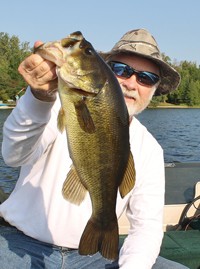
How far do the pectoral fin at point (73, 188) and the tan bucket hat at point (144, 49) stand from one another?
5.65ft

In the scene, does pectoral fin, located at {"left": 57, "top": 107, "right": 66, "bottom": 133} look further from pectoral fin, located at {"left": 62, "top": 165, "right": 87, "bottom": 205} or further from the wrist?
pectoral fin, located at {"left": 62, "top": 165, "right": 87, "bottom": 205}

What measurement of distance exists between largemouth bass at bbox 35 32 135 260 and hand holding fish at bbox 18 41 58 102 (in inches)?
1.8

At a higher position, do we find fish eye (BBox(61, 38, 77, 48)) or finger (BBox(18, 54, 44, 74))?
fish eye (BBox(61, 38, 77, 48))

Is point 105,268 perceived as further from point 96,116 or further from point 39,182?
point 96,116

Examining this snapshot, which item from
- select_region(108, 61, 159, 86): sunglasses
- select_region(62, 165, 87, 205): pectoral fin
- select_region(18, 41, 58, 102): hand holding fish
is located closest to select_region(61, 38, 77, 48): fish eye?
select_region(18, 41, 58, 102): hand holding fish

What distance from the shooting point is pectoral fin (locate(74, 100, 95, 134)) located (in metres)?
1.68

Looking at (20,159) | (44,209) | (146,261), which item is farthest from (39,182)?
(146,261)

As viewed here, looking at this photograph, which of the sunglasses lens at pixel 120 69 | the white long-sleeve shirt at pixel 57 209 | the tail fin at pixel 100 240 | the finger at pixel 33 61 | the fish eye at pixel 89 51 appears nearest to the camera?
the finger at pixel 33 61

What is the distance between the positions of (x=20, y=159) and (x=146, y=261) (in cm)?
139

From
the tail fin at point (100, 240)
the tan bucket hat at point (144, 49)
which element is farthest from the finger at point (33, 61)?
the tan bucket hat at point (144, 49)

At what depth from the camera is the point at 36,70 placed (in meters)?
1.63

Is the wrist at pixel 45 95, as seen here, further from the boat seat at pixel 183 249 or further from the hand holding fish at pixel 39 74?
the boat seat at pixel 183 249

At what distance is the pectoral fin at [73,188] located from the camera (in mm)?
1908

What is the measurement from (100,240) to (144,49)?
81.3 inches
